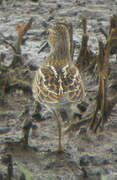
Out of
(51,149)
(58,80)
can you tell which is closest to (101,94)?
(58,80)

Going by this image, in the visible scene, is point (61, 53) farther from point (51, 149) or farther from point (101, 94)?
point (51, 149)

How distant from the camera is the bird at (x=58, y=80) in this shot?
505cm

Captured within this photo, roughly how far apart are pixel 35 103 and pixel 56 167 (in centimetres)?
141

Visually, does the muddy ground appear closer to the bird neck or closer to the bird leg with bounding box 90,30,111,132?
the bird leg with bounding box 90,30,111,132

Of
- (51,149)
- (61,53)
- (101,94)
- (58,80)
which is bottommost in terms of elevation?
(51,149)

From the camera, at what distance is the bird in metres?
5.05

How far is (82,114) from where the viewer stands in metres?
6.02

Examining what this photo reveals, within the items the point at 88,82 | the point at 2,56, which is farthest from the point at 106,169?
the point at 2,56

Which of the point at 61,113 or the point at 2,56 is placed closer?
the point at 61,113

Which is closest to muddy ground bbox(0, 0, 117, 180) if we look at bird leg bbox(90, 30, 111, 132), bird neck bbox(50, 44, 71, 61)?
bird leg bbox(90, 30, 111, 132)

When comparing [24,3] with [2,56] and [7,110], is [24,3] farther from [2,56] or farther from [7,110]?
[7,110]

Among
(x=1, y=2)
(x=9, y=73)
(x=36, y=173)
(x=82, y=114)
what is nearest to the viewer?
(x=36, y=173)

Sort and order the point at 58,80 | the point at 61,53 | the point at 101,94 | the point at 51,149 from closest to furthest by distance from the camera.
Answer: the point at 58,80, the point at 51,149, the point at 101,94, the point at 61,53

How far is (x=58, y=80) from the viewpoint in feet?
17.1
